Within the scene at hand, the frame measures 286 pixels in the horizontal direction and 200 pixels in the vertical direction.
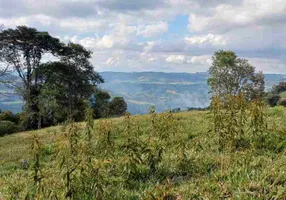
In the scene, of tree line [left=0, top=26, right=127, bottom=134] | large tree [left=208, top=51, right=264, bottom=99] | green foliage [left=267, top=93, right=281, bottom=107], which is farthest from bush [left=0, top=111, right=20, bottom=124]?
green foliage [left=267, top=93, right=281, bottom=107]

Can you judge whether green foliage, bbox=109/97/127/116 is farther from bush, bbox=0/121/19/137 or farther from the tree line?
bush, bbox=0/121/19/137

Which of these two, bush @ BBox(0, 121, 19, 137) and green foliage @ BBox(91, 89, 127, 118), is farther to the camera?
green foliage @ BBox(91, 89, 127, 118)

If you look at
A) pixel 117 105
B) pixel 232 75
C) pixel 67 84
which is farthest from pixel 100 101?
pixel 232 75

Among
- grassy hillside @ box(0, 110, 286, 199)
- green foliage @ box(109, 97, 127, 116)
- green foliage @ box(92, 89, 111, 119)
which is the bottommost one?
green foliage @ box(109, 97, 127, 116)

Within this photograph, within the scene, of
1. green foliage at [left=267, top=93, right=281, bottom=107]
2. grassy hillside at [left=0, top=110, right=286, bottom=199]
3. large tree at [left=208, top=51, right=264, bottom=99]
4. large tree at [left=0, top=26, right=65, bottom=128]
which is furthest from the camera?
green foliage at [left=267, top=93, right=281, bottom=107]

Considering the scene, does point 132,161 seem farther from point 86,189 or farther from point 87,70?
point 87,70

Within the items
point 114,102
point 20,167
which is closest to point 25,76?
point 114,102

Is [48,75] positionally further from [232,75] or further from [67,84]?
[232,75]

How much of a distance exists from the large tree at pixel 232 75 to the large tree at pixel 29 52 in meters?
30.1

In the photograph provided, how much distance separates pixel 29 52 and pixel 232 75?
37926 millimetres

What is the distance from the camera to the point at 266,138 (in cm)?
820

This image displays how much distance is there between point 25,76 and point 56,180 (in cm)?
4114

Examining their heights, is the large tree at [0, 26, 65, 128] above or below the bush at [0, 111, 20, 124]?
above

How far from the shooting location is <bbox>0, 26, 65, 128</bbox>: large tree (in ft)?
129
